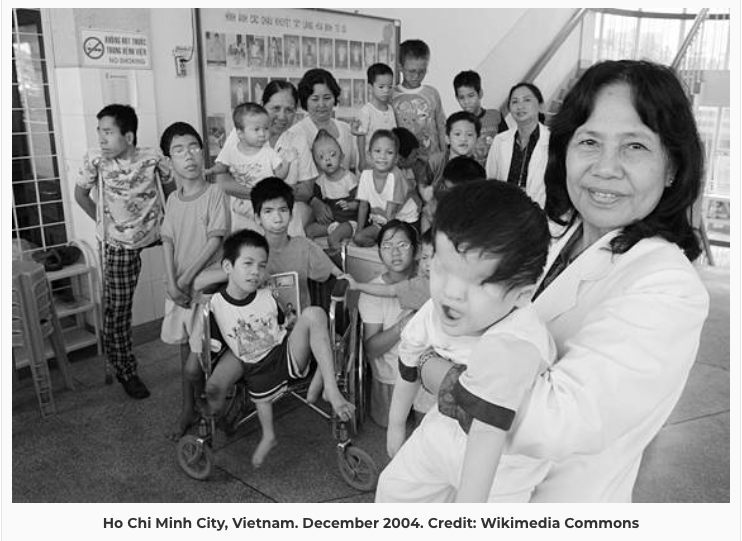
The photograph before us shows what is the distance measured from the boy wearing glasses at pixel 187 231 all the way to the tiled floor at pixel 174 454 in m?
0.27

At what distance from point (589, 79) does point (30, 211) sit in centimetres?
351

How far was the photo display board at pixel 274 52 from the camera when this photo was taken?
415 centimetres

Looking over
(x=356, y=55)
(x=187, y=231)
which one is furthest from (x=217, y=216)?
(x=356, y=55)

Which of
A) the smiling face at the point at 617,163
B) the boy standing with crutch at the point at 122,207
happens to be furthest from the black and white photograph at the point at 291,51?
the smiling face at the point at 617,163

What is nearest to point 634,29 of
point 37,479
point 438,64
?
point 438,64

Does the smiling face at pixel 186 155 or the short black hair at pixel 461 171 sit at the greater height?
the smiling face at pixel 186 155

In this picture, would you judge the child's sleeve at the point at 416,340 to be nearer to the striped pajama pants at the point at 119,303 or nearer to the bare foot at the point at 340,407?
the bare foot at the point at 340,407

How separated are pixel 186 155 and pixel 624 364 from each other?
8.24 feet

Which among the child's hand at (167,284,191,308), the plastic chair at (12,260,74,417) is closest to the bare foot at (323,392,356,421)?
the child's hand at (167,284,191,308)

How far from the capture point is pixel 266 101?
3.50m

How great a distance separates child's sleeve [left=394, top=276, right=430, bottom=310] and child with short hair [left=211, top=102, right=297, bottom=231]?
88 cm

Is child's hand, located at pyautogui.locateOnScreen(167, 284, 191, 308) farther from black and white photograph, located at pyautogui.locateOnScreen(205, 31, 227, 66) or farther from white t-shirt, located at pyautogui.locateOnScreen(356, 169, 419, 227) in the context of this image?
black and white photograph, located at pyautogui.locateOnScreen(205, 31, 227, 66)

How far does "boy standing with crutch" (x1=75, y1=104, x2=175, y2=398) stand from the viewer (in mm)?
3141
